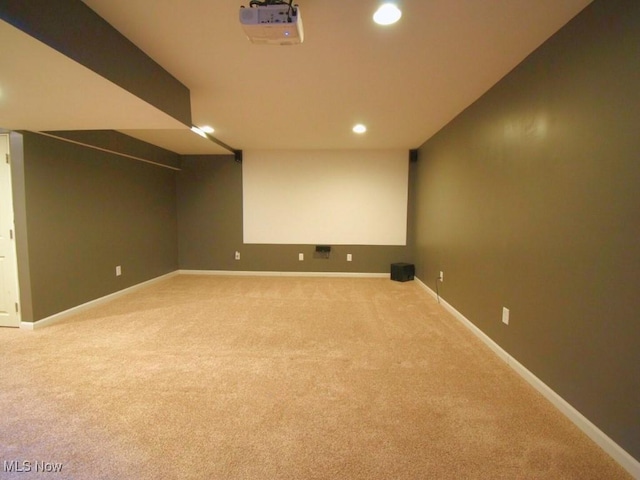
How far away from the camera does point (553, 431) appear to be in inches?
62.2

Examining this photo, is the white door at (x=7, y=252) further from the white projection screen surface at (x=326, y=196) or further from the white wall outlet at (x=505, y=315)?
the white wall outlet at (x=505, y=315)

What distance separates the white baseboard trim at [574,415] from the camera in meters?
1.34

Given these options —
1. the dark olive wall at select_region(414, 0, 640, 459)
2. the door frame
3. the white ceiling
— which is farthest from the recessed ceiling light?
the door frame

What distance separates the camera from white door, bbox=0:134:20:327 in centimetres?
280

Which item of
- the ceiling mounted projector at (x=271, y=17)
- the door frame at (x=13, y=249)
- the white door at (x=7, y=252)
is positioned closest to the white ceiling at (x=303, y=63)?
the ceiling mounted projector at (x=271, y=17)

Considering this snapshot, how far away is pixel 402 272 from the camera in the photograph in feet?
16.2

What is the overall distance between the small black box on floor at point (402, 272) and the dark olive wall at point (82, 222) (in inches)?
162

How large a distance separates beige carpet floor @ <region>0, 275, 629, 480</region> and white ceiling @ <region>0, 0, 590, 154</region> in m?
2.02

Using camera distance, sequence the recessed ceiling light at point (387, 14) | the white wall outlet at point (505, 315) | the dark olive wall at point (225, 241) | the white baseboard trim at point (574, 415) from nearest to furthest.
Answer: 1. the white baseboard trim at point (574, 415)
2. the recessed ceiling light at point (387, 14)
3. the white wall outlet at point (505, 315)
4. the dark olive wall at point (225, 241)

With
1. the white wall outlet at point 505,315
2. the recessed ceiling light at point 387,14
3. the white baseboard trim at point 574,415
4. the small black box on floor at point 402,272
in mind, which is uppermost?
the recessed ceiling light at point 387,14

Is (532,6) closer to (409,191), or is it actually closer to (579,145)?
(579,145)

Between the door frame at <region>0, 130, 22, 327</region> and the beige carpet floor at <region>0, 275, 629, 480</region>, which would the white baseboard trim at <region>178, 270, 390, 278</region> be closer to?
the beige carpet floor at <region>0, 275, 629, 480</region>

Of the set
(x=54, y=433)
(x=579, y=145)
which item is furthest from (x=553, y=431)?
(x=54, y=433)

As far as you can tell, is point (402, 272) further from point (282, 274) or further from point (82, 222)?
point (82, 222)
